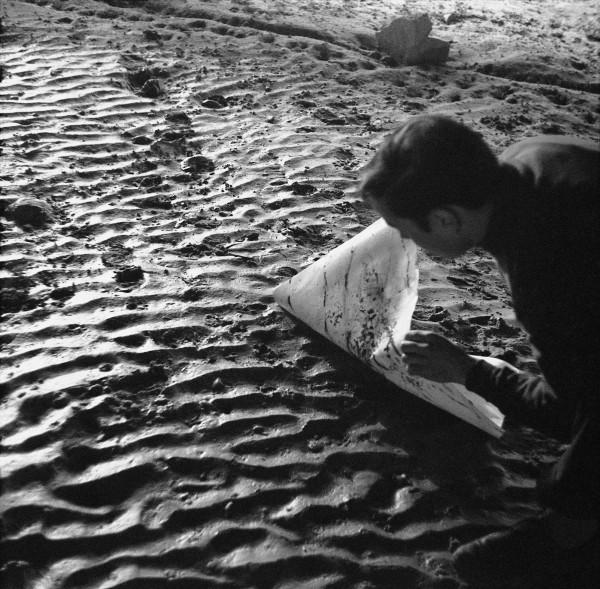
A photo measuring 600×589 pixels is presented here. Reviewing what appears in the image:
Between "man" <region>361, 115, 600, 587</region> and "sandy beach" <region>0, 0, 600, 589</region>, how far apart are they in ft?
0.31

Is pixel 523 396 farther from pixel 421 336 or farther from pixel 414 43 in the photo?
pixel 414 43

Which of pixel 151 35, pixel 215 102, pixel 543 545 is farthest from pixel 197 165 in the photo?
pixel 543 545

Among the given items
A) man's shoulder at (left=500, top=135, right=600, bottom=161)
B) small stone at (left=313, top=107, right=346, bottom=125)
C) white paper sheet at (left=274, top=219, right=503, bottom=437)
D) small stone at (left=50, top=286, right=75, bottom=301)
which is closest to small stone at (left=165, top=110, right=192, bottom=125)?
small stone at (left=313, top=107, right=346, bottom=125)

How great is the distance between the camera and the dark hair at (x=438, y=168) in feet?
6.29

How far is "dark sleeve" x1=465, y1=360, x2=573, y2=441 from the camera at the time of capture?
2.14 m

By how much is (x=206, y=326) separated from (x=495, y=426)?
150 centimetres

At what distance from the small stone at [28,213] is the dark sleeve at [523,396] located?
2.77 metres

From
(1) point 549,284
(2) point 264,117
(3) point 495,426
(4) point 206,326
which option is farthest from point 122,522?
(2) point 264,117

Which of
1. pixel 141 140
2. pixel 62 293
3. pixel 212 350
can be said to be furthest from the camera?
pixel 141 140

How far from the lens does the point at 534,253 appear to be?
185 centimetres

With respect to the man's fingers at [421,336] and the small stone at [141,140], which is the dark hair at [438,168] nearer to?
the man's fingers at [421,336]

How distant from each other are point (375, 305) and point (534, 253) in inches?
45.1

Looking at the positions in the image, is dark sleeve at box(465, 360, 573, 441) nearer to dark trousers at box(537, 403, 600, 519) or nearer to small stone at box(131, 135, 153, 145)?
dark trousers at box(537, 403, 600, 519)

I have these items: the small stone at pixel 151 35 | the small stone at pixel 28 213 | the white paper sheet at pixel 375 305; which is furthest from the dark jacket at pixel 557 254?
the small stone at pixel 151 35
